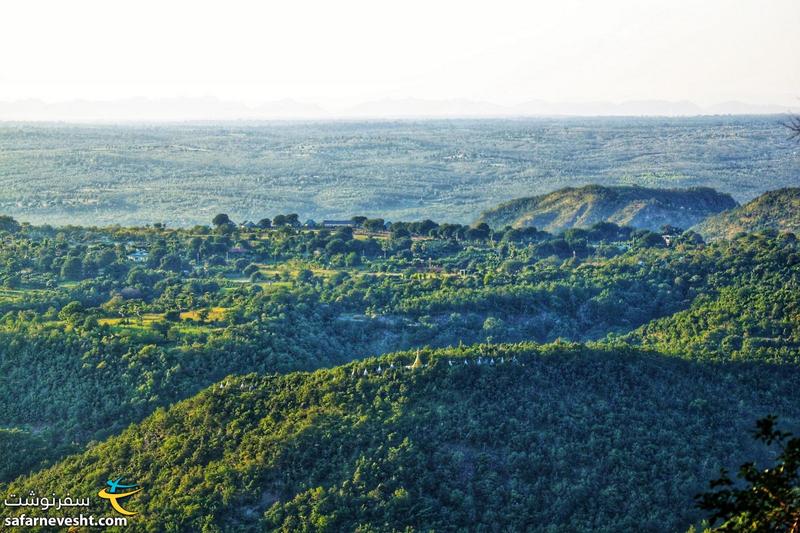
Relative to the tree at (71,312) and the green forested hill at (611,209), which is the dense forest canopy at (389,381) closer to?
the tree at (71,312)

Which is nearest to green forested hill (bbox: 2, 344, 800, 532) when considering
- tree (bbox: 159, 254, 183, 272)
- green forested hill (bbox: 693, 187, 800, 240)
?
tree (bbox: 159, 254, 183, 272)

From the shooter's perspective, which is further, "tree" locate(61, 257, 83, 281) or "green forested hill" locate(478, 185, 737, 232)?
"green forested hill" locate(478, 185, 737, 232)

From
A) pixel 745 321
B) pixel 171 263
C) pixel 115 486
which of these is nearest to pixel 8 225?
pixel 171 263

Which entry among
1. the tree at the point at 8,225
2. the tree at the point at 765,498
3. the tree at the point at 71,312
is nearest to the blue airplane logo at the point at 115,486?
the tree at the point at 71,312

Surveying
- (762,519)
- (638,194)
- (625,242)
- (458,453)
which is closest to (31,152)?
(638,194)

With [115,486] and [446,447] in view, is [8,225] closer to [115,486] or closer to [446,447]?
[115,486]

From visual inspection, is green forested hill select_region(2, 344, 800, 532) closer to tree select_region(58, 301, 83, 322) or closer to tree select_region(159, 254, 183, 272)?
tree select_region(58, 301, 83, 322)

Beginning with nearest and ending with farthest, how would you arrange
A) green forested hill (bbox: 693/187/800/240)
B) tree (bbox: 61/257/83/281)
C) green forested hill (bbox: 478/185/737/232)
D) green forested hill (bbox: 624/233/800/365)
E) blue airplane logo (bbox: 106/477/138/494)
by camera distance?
blue airplane logo (bbox: 106/477/138/494) → green forested hill (bbox: 624/233/800/365) → tree (bbox: 61/257/83/281) → green forested hill (bbox: 693/187/800/240) → green forested hill (bbox: 478/185/737/232)
